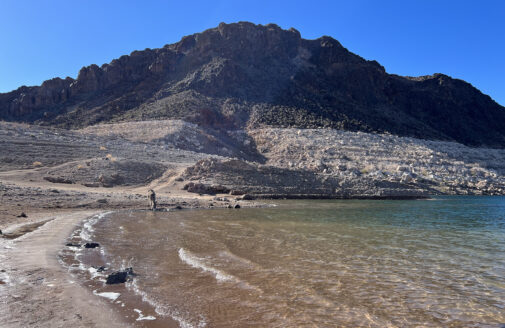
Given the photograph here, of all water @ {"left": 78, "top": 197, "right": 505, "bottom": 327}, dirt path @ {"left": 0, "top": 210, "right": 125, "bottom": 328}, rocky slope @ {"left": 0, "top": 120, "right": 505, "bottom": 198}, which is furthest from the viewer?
rocky slope @ {"left": 0, "top": 120, "right": 505, "bottom": 198}

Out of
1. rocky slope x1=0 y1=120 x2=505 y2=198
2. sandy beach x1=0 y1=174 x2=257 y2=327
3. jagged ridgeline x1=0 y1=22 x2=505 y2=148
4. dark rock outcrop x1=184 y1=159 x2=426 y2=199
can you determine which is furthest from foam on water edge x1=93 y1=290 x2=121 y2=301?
jagged ridgeline x1=0 y1=22 x2=505 y2=148

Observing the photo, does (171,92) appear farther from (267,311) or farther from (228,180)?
(267,311)

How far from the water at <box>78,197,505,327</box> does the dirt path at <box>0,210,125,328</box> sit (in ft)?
2.58

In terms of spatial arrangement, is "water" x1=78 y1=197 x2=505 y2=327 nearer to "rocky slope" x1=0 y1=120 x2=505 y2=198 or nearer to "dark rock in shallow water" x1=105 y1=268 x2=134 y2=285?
"dark rock in shallow water" x1=105 y1=268 x2=134 y2=285

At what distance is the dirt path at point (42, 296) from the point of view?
4.28 m

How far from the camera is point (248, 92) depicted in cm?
7162

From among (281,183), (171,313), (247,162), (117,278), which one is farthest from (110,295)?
(247,162)

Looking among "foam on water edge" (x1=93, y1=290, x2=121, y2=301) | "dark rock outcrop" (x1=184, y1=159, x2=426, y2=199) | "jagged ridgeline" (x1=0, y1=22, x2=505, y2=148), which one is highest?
"jagged ridgeline" (x1=0, y1=22, x2=505, y2=148)

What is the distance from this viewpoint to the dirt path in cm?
428

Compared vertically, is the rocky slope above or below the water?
above

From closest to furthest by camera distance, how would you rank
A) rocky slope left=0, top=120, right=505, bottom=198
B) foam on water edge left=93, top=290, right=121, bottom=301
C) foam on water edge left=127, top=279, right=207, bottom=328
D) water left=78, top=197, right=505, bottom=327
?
foam on water edge left=127, top=279, right=207, bottom=328, water left=78, top=197, right=505, bottom=327, foam on water edge left=93, top=290, right=121, bottom=301, rocky slope left=0, top=120, right=505, bottom=198

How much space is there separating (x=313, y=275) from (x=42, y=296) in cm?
456

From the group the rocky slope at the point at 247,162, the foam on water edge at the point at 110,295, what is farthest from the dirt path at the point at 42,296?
the rocky slope at the point at 247,162

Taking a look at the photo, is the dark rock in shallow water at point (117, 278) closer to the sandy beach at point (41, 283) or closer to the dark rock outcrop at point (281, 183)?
the sandy beach at point (41, 283)
